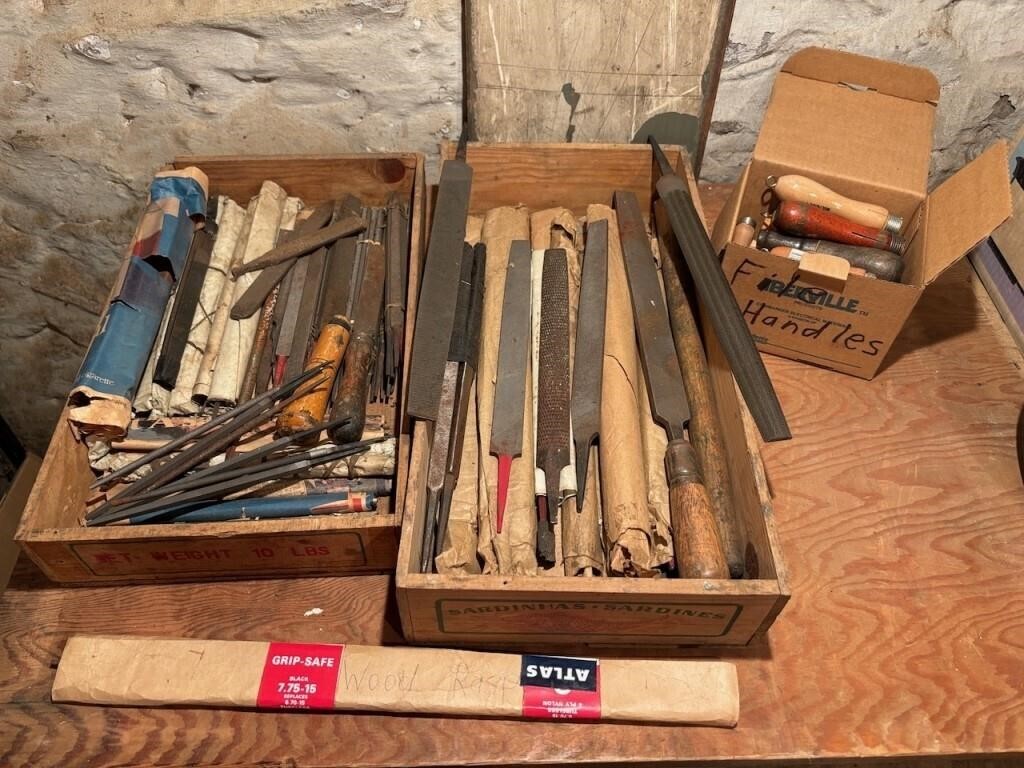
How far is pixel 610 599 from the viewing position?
0.87 meters

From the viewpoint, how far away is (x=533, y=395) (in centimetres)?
115

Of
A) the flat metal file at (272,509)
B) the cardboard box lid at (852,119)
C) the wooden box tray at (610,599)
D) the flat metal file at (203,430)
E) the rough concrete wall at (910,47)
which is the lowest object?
the wooden box tray at (610,599)

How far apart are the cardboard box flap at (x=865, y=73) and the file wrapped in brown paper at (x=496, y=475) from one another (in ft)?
1.98

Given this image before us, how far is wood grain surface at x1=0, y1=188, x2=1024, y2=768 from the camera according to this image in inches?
36.5

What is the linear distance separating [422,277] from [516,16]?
48 cm

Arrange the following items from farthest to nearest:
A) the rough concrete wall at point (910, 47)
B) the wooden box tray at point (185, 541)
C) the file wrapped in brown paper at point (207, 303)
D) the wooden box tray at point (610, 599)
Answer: the rough concrete wall at point (910, 47) → the file wrapped in brown paper at point (207, 303) → the wooden box tray at point (185, 541) → the wooden box tray at point (610, 599)

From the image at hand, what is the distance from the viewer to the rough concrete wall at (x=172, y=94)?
1211 millimetres

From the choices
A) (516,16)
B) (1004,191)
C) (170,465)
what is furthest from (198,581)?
(1004,191)

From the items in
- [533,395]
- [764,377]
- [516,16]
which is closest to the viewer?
[764,377]

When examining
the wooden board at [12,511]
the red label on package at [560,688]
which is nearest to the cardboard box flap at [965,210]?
the red label on package at [560,688]

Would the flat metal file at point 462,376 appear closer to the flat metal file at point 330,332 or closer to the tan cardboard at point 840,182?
the flat metal file at point 330,332

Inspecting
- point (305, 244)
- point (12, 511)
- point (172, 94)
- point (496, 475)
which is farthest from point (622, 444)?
point (12, 511)

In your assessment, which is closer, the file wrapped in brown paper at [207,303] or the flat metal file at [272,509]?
the flat metal file at [272,509]

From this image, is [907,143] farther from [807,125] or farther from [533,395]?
[533,395]
